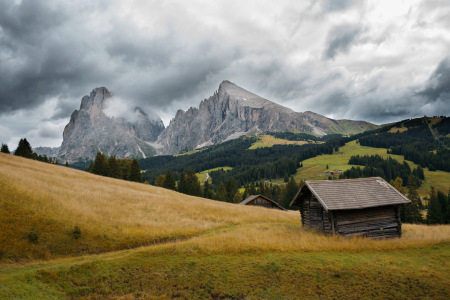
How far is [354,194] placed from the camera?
62.4 feet

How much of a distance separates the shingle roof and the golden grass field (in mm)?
2917

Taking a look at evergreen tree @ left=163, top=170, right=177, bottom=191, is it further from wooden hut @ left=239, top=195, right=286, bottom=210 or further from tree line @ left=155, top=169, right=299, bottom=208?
wooden hut @ left=239, top=195, right=286, bottom=210

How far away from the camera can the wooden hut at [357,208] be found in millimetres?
17938

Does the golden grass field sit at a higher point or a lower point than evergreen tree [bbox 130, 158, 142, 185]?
lower

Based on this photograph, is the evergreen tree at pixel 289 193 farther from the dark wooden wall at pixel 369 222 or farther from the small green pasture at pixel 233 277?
the small green pasture at pixel 233 277

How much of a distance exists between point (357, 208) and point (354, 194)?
5.19 feet

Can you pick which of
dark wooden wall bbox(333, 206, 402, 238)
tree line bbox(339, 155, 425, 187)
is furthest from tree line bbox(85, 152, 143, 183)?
tree line bbox(339, 155, 425, 187)

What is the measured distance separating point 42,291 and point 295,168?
168 m

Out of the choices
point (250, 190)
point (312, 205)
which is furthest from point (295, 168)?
point (312, 205)

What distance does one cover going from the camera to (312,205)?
21.2m

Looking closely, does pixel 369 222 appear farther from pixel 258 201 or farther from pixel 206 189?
pixel 206 189

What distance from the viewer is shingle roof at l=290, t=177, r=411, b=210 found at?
58.9 feet

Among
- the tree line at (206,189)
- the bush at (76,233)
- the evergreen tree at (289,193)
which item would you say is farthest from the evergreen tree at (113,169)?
the bush at (76,233)

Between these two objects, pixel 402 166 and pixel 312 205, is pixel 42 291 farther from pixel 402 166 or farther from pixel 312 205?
pixel 402 166
